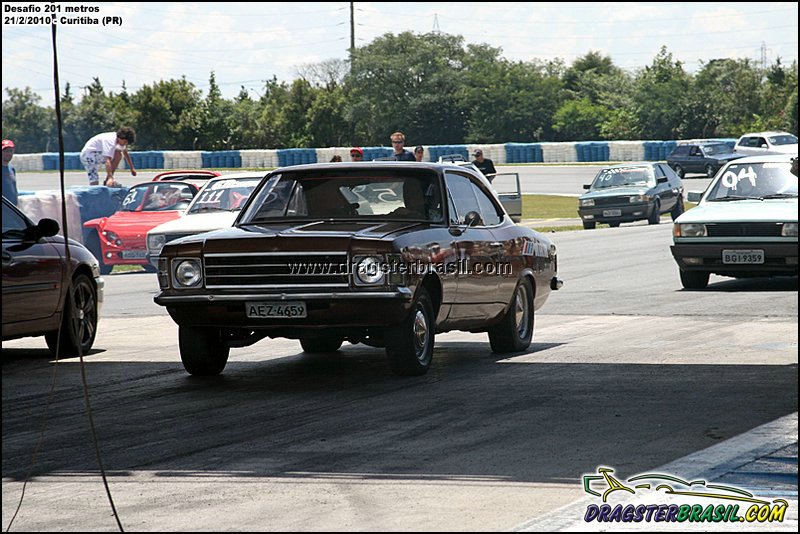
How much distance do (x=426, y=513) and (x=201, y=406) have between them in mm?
3631

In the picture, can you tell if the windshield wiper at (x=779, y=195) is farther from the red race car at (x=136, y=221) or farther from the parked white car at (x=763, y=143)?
the parked white car at (x=763, y=143)

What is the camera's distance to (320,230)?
10109 mm

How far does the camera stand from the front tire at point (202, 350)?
10.3m

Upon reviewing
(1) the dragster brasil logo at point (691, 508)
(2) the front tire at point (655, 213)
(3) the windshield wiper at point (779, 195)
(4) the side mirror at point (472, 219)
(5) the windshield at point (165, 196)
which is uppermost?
(4) the side mirror at point (472, 219)

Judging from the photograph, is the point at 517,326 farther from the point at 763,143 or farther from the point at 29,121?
the point at 29,121

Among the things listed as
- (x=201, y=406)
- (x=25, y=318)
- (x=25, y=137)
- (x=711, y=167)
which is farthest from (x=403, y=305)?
(x=25, y=137)

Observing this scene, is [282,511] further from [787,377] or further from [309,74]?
[309,74]

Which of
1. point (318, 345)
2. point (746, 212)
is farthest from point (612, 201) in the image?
point (318, 345)

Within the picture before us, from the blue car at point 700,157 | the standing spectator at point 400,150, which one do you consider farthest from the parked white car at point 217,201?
the blue car at point 700,157

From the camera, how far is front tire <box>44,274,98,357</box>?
40.4 ft

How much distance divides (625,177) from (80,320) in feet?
78.2

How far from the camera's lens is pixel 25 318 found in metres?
11.6

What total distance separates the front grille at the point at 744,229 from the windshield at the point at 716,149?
136 feet

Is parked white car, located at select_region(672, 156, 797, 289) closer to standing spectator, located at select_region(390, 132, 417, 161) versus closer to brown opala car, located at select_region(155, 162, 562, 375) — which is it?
standing spectator, located at select_region(390, 132, 417, 161)
